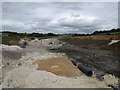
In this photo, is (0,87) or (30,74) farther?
(30,74)

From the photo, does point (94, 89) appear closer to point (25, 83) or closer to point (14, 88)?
point (25, 83)

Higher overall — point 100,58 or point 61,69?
point 61,69

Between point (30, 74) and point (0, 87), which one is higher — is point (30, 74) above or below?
above

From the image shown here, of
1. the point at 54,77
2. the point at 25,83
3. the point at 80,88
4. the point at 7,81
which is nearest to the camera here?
the point at 80,88

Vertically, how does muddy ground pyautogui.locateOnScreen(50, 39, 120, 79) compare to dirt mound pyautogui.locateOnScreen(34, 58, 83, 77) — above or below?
below

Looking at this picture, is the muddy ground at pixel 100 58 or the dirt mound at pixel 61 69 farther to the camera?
the muddy ground at pixel 100 58

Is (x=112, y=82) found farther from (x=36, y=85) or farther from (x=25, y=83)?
(x=25, y=83)

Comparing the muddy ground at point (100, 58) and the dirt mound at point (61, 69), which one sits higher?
the dirt mound at point (61, 69)

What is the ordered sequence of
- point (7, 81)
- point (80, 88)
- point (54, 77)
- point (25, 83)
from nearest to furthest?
point (80, 88) < point (25, 83) < point (54, 77) < point (7, 81)

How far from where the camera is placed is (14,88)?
246 inches

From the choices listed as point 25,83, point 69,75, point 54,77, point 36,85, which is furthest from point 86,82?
point 25,83

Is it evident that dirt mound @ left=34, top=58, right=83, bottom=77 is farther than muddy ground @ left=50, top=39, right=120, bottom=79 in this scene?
No

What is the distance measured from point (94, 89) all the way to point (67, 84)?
1.27 m

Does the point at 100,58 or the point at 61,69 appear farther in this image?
the point at 100,58
